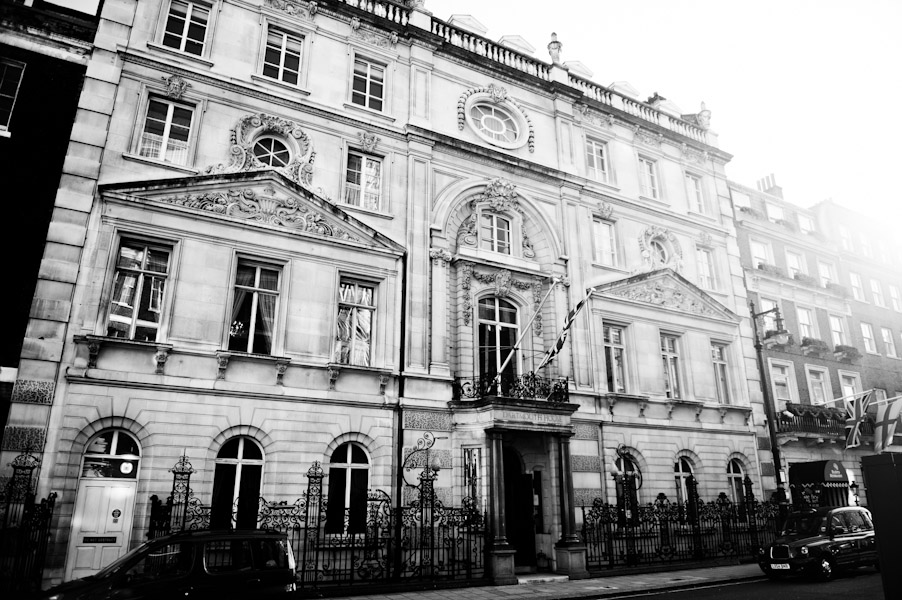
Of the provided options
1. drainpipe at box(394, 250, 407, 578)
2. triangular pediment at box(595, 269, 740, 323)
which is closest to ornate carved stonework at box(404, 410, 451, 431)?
drainpipe at box(394, 250, 407, 578)

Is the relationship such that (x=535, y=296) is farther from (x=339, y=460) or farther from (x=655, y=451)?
(x=339, y=460)

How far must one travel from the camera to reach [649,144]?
27281 millimetres

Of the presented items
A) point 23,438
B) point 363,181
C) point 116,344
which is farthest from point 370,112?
point 23,438

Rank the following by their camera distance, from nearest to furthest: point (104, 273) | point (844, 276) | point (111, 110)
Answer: point (104, 273)
point (111, 110)
point (844, 276)

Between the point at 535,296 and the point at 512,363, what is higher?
the point at 535,296

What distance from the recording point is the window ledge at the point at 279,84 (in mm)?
18667

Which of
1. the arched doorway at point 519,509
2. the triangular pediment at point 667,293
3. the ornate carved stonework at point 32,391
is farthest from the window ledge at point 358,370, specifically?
the triangular pediment at point 667,293

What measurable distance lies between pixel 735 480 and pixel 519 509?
34.2ft

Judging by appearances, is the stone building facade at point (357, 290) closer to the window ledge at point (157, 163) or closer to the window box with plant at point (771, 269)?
the window ledge at point (157, 163)

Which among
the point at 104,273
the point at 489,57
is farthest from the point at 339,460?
the point at 489,57

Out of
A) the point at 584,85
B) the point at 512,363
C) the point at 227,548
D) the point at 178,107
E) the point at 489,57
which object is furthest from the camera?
the point at 584,85

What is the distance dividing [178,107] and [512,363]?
13.3 m

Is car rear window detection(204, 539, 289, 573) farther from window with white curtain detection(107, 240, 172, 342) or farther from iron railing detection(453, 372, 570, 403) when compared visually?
iron railing detection(453, 372, 570, 403)

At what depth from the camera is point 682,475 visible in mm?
22609
